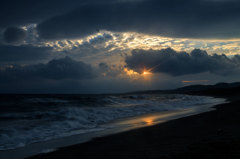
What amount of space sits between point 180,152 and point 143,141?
1.88 meters

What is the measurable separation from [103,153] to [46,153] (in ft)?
5.79

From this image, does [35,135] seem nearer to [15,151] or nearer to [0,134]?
[0,134]

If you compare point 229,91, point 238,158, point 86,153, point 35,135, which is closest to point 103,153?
point 86,153

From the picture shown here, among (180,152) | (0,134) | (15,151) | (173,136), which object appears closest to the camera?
(180,152)

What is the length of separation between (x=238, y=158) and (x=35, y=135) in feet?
25.1

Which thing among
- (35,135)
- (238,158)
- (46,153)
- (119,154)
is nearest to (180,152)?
(238,158)

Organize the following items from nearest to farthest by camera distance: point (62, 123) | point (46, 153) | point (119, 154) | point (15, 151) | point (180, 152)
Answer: point (180, 152) < point (119, 154) < point (46, 153) < point (15, 151) < point (62, 123)

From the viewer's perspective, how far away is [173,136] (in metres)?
6.98

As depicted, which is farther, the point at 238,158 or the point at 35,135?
the point at 35,135

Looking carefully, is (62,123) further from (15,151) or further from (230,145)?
(230,145)

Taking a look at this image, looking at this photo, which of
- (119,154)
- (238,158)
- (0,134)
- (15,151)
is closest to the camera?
(238,158)

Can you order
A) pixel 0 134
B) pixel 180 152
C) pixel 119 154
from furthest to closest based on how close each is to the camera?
pixel 0 134
pixel 119 154
pixel 180 152

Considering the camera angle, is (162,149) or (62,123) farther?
Result: (62,123)

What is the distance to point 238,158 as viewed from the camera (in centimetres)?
411
